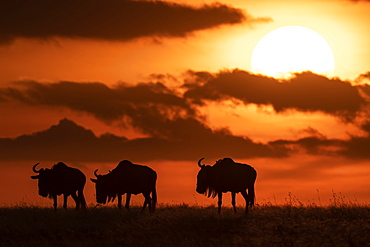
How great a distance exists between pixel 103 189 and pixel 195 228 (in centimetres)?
936

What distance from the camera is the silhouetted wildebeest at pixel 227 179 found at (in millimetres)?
30172

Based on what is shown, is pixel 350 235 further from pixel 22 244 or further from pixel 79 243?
pixel 22 244

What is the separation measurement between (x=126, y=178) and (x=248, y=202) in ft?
19.0

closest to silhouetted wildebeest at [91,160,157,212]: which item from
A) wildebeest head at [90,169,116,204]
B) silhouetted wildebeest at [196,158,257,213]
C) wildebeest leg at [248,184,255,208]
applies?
wildebeest head at [90,169,116,204]

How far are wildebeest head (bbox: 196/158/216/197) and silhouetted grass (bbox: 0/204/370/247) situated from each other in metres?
1.70

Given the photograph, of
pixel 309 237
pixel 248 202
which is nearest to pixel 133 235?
pixel 309 237

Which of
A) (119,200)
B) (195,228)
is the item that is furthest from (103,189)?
(195,228)

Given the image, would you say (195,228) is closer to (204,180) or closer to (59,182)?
(204,180)

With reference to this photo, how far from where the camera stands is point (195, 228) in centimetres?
2394

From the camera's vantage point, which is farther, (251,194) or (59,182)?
(59,182)

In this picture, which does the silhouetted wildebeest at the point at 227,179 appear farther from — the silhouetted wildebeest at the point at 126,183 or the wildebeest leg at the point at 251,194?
the silhouetted wildebeest at the point at 126,183

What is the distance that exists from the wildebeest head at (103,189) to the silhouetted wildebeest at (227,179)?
431 centimetres

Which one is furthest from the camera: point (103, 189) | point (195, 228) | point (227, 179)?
point (103, 189)

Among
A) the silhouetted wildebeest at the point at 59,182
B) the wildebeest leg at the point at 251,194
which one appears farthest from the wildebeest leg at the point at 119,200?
the wildebeest leg at the point at 251,194
